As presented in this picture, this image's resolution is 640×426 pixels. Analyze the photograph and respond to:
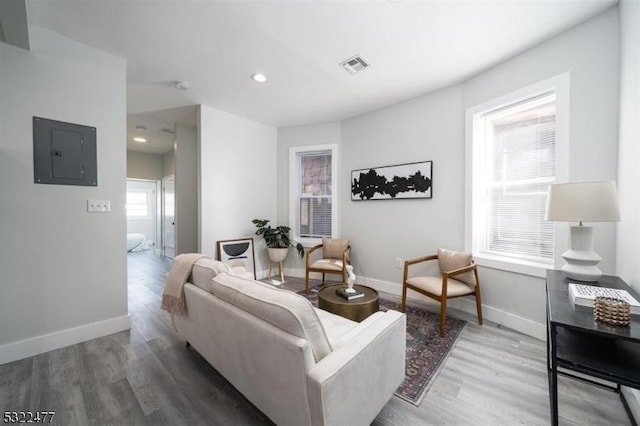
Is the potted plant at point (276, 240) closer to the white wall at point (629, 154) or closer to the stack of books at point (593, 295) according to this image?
the stack of books at point (593, 295)

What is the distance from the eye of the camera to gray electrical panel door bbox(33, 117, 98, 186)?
78.2 inches

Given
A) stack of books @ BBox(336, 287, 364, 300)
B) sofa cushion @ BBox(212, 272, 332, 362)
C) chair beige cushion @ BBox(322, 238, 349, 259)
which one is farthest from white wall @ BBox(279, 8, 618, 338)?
sofa cushion @ BBox(212, 272, 332, 362)

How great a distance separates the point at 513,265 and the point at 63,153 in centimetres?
421

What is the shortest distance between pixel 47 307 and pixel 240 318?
6.54 ft

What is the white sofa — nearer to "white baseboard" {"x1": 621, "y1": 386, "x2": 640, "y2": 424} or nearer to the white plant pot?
"white baseboard" {"x1": 621, "y1": 386, "x2": 640, "y2": 424}

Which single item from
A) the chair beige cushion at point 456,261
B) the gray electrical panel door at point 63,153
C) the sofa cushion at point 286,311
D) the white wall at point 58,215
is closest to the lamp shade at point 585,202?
the chair beige cushion at point 456,261

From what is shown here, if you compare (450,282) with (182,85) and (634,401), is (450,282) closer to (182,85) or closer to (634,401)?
(634,401)

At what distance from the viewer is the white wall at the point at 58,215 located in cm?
188

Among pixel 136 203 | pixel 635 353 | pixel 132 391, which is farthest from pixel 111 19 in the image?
pixel 136 203

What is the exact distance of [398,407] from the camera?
1464 mm

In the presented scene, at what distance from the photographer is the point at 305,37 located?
6.79 ft

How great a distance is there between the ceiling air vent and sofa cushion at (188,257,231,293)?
2224 mm

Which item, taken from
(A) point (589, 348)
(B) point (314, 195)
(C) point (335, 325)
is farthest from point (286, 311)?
(B) point (314, 195)

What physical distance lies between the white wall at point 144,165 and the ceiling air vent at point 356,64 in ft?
18.8
